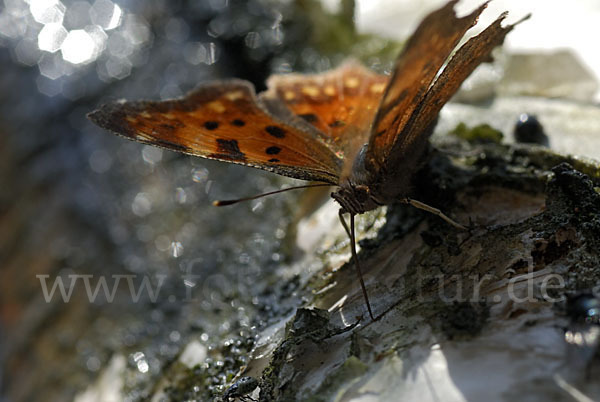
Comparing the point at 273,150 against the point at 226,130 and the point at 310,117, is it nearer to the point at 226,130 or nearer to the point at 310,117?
the point at 226,130

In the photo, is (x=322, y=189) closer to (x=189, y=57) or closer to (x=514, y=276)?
(x=514, y=276)

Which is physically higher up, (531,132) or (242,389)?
(531,132)

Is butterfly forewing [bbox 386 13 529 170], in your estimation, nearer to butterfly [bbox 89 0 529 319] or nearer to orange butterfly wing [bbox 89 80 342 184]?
butterfly [bbox 89 0 529 319]

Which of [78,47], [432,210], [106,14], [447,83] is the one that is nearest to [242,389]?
[432,210]

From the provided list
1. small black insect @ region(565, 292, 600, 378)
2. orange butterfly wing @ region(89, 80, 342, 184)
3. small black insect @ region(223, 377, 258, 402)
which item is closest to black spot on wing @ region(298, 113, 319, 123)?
orange butterfly wing @ region(89, 80, 342, 184)

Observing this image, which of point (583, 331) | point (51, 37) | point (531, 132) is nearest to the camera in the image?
point (583, 331)

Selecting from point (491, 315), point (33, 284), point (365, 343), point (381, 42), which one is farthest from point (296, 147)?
point (33, 284)
